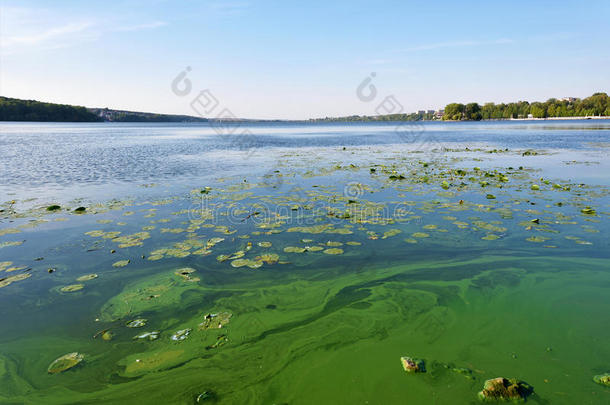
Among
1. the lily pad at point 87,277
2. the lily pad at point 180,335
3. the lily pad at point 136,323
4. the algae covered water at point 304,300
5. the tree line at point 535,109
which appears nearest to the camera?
the algae covered water at point 304,300

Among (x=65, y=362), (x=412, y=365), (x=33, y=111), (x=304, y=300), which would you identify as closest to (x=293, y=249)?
(x=304, y=300)

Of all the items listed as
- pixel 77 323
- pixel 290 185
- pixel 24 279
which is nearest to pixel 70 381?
pixel 77 323

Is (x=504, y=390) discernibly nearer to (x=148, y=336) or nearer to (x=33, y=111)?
(x=148, y=336)

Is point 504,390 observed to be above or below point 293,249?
below

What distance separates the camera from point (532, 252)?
6.13 metres

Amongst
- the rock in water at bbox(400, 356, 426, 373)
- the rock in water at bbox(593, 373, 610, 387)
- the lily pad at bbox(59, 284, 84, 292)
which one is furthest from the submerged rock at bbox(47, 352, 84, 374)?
the rock in water at bbox(593, 373, 610, 387)

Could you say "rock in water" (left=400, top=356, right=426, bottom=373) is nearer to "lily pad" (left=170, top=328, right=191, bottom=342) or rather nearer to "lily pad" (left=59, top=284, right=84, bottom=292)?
"lily pad" (left=170, top=328, right=191, bottom=342)

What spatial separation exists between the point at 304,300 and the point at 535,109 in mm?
157786

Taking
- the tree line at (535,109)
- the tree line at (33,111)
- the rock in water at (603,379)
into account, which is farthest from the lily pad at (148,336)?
the tree line at (535,109)

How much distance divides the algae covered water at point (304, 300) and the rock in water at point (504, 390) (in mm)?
70

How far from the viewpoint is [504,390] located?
298cm

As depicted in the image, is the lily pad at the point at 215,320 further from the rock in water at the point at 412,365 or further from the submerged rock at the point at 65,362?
the rock in water at the point at 412,365

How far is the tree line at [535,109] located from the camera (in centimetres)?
11269

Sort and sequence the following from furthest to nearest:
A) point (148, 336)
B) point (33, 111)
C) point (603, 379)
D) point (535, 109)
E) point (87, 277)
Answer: point (535, 109), point (33, 111), point (87, 277), point (148, 336), point (603, 379)
